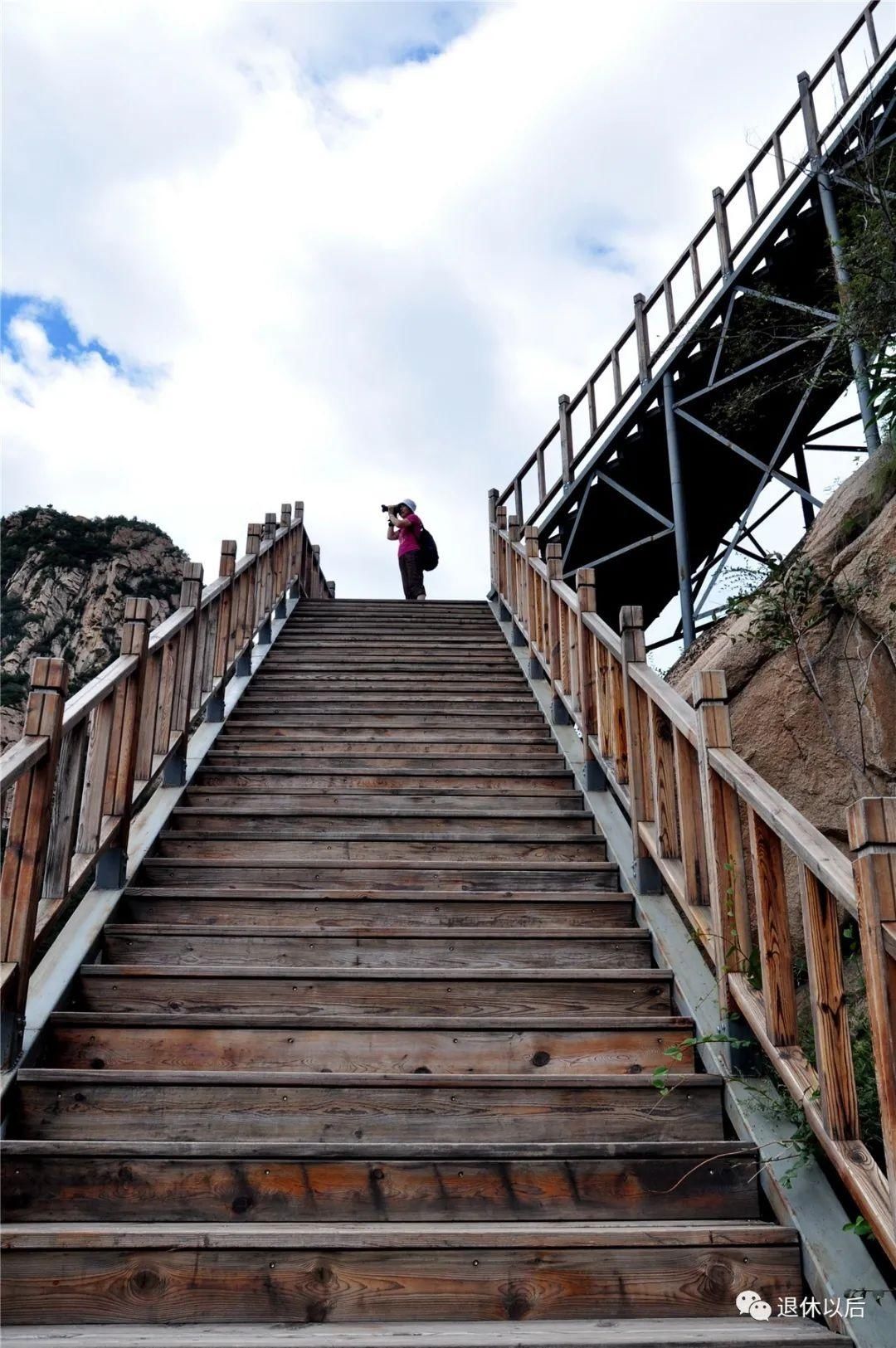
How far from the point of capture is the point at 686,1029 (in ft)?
10.1

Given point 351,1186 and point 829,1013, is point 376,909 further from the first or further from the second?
point 829,1013

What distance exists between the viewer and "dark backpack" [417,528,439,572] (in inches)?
477

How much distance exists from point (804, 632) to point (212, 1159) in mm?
3713

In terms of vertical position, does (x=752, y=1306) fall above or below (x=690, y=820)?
below

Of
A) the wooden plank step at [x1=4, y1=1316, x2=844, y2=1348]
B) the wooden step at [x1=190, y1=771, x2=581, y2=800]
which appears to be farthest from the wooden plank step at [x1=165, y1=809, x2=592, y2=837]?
the wooden plank step at [x1=4, y1=1316, x2=844, y2=1348]

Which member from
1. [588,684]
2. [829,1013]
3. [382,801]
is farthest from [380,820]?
[829,1013]

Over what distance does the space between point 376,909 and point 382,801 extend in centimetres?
115

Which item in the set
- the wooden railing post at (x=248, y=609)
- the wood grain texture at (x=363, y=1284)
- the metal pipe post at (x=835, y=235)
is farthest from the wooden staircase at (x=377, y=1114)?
the metal pipe post at (x=835, y=235)

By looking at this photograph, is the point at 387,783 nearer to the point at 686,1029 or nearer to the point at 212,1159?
the point at 686,1029

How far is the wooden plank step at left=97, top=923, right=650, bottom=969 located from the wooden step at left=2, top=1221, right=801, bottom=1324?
4.42ft

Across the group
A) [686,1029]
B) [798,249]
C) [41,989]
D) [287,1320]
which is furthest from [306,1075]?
[798,249]

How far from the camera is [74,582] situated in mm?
18016

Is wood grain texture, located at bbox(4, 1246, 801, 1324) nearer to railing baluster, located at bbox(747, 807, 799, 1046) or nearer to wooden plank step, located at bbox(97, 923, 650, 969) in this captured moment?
railing baluster, located at bbox(747, 807, 799, 1046)

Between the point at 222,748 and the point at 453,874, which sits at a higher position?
the point at 222,748
